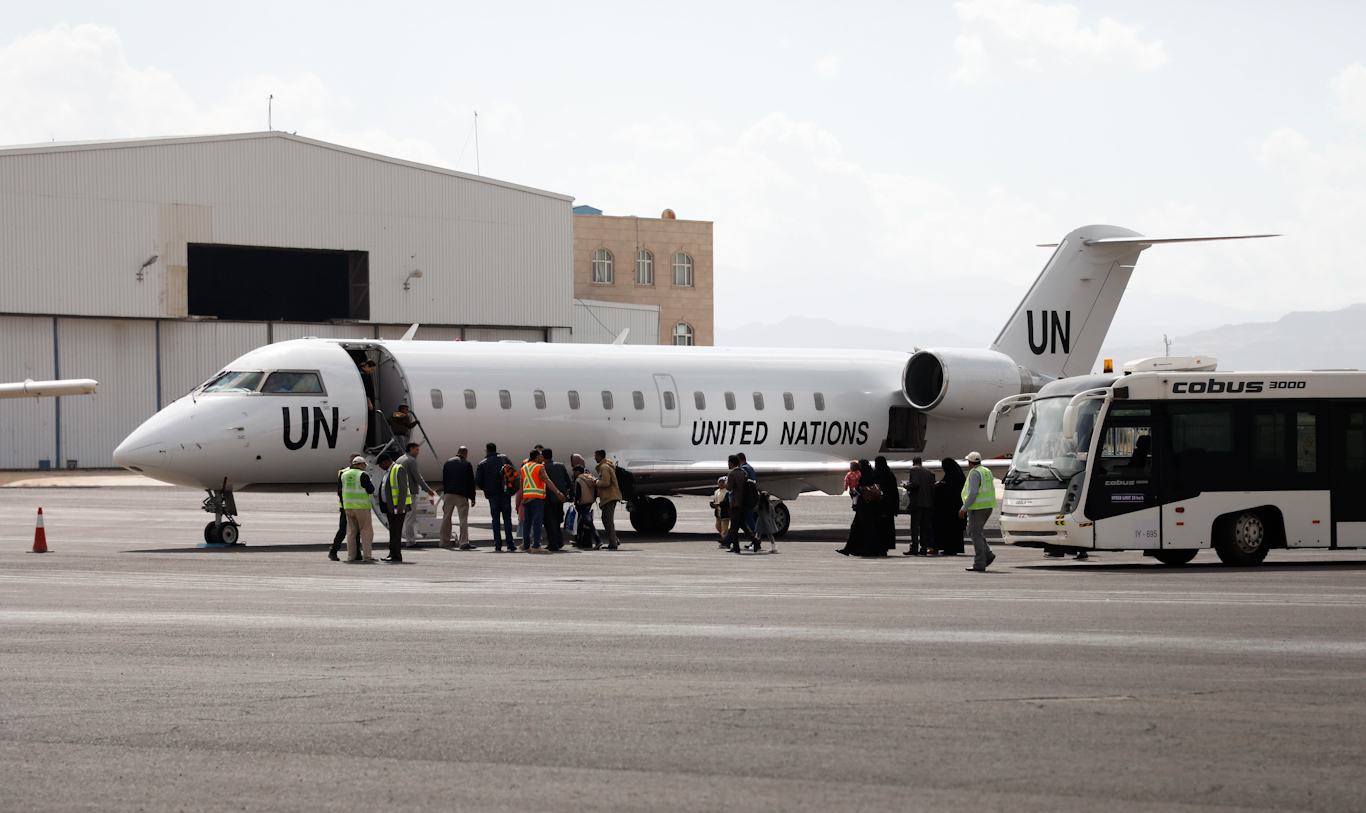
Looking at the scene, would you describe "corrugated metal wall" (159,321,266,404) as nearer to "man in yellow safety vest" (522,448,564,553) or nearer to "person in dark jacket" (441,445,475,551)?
"person in dark jacket" (441,445,475,551)

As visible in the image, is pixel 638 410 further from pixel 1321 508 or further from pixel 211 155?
pixel 211 155

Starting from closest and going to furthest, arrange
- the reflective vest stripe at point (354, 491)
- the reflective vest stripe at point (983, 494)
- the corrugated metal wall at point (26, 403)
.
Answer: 1. the reflective vest stripe at point (983, 494)
2. the reflective vest stripe at point (354, 491)
3. the corrugated metal wall at point (26, 403)

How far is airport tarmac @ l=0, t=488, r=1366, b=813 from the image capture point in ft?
22.5

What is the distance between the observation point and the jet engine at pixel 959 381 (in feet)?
97.3

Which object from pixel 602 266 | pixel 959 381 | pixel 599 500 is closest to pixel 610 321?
pixel 602 266

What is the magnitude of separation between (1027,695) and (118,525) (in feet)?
83.2

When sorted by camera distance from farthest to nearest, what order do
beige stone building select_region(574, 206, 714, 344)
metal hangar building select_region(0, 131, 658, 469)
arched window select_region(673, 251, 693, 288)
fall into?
arched window select_region(673, 251, 693, 288) < beige stone building select_region(574, 206, 714, 344) < metal hangar building select_region(0, 131, 658, 469)

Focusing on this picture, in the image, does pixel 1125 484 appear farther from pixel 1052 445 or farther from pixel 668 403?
pixel 668 403

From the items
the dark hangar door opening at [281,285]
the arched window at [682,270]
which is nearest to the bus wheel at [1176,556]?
the dark hangar door opening at [281,285]

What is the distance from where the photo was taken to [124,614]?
530 inches

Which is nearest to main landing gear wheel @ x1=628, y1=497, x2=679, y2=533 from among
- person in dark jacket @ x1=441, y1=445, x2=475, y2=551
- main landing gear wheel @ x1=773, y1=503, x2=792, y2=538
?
main landing gear wheel @ x1=773, y1=503, x2=792, y2=538

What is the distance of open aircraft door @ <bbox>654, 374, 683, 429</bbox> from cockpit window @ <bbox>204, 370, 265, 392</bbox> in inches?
298

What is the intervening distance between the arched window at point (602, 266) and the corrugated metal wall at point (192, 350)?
27.5m

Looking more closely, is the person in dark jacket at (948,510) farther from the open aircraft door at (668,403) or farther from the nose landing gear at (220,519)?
the nose landing gear at (220,519)
